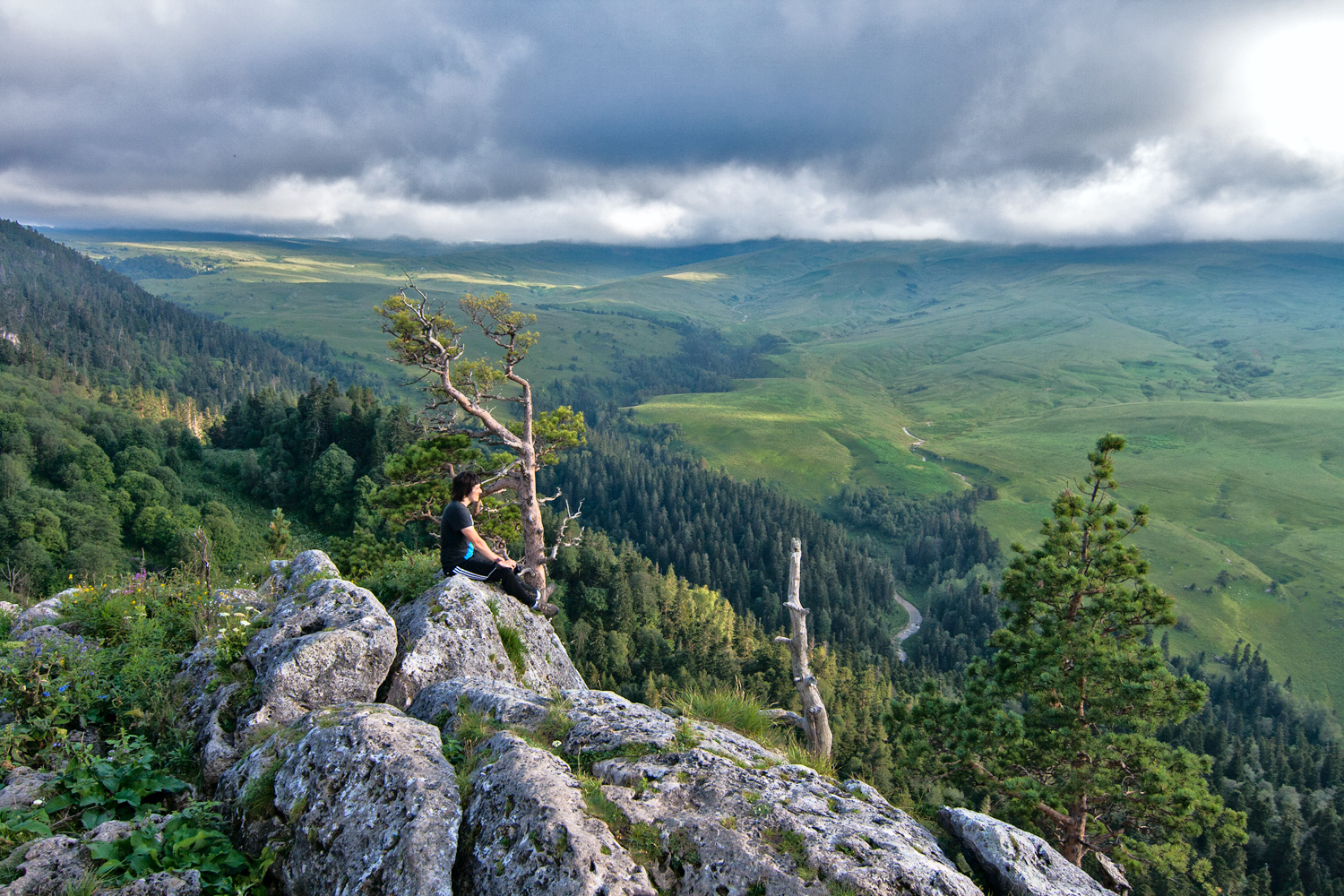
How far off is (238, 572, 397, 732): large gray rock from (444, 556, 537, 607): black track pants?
8.57ft

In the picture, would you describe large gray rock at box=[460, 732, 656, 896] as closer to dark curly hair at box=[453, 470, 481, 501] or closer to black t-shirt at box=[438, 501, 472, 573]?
black t-shirt at box=[438, 501, 472, 573]

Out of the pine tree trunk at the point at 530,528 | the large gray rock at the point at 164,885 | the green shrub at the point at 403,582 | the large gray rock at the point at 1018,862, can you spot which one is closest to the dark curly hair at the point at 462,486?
the green shrub at the point at 403,582

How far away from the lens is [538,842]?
7.69 meters

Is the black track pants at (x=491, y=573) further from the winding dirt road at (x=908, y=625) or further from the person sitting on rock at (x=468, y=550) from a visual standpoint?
the winding dirt road at (x=908, y=625)

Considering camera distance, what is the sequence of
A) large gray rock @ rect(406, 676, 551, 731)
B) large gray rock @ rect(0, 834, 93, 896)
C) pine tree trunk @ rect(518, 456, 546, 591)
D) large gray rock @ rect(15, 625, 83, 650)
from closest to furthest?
large gray rock @ rect(0, 834, 93, 896) < large gray rock @ rect(406, 676, 551, 731) < large gray rock @ rect(15, 625, 83, 650) < pine tree trunk @ rect(518, 456, 546, 591)

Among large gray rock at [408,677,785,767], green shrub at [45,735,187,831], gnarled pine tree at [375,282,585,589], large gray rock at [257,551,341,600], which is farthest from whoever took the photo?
gnarled pine tree at [375,282,585,589]

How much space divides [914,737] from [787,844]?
18423 millimetres

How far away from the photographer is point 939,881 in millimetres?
7809

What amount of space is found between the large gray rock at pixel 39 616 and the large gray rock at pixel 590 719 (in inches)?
383

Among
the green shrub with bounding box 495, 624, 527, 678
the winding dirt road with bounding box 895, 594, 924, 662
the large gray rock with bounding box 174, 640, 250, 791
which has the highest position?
the large gray rock with bounding box 174, 640, 250, 791

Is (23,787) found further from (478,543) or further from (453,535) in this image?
(478,543)

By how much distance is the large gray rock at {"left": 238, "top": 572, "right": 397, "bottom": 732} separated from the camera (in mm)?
11734

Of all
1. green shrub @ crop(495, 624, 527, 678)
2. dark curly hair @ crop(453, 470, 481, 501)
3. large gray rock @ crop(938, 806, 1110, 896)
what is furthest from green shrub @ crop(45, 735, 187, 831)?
large gray rock @ crop(938, 806, 1110, 896)

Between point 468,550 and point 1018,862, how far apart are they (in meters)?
13.7
